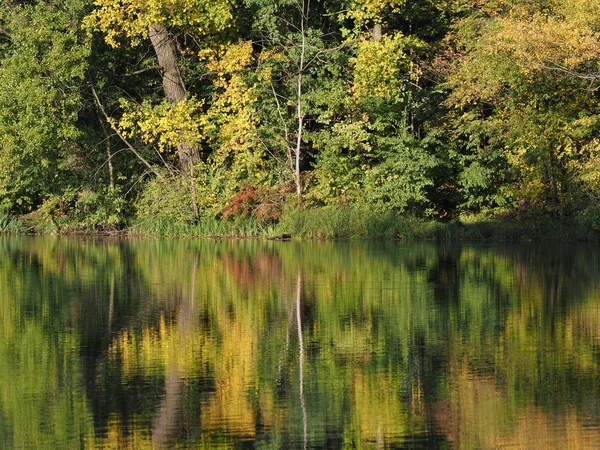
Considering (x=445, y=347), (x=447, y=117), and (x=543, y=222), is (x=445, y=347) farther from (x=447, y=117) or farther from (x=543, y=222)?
(x=447, y=117)

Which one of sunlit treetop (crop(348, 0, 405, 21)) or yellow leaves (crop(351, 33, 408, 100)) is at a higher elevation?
sunlit treetop (crop(348, 0, 405, 21))

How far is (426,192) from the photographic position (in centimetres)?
3191

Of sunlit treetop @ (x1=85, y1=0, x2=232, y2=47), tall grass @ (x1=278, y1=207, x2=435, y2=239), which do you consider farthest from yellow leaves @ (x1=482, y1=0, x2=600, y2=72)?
sunlit treetop @ (x1=85, y1=0, x2=232, y2=47)

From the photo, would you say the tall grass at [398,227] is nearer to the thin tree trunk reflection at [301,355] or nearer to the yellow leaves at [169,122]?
the yellow leaves at [169,122]

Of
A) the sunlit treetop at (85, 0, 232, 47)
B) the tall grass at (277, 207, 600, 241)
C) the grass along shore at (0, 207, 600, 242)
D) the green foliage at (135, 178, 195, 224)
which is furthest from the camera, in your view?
the green foliage at (135, 178, 195, 224)

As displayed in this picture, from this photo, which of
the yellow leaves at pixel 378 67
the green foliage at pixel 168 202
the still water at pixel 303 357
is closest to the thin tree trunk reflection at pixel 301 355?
A: the still water at pixel 303 357

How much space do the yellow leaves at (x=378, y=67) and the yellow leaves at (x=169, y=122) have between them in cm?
452

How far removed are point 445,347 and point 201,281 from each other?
805cm

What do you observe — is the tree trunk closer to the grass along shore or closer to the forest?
the forest

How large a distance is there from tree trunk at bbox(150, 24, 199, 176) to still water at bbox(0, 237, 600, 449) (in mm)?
12543

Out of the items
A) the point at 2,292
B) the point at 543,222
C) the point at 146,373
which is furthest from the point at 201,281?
the point at 543,222

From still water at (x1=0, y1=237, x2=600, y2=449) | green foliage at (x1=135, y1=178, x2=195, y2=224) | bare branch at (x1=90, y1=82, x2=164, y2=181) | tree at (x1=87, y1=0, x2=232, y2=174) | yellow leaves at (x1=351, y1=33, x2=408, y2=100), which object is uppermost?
tree at (x1=87, y1=0, x2=232, y2=174)

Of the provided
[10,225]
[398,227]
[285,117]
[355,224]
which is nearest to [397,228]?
[398,227]

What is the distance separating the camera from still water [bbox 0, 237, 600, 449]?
30.1 feet
